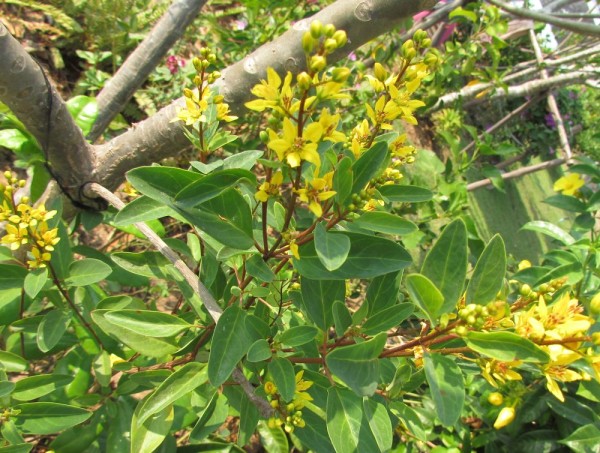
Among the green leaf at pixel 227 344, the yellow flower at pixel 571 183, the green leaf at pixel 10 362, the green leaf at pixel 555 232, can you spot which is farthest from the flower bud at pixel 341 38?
the yellow flower at pixel 571 183

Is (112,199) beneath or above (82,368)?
above

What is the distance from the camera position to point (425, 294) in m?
0.65

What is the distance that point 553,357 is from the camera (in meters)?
0.62

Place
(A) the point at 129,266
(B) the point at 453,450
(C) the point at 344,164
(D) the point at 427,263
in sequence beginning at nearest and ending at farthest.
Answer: (C) the point at 344,164, (D) the point at 427,263, (A) the point at 129,266, (B) the point at 453,450

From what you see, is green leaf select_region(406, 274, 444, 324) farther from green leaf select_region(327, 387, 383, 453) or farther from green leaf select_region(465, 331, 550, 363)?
green leaf select_region(327, 387, 383, 453)

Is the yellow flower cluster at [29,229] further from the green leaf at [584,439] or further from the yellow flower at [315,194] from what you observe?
the green leaf at [584,439]

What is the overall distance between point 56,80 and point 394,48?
6.67 feet

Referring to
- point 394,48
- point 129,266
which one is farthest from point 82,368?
point 394,48

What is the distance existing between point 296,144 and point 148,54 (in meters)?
1.10

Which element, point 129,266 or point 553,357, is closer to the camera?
point 553,357

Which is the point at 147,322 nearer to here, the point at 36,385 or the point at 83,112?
the point at 36,385

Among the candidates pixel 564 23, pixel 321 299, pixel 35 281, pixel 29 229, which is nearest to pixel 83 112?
pixel 29 229

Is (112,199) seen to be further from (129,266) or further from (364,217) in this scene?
(364,217)

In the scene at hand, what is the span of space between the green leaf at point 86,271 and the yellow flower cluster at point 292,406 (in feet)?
1.51
